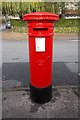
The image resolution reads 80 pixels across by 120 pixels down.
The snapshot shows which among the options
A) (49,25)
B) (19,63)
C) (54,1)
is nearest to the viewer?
(49,25)

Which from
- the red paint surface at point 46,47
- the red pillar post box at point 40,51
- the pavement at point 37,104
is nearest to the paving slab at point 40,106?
the pavement at point 37,104

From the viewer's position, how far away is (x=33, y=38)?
441cm

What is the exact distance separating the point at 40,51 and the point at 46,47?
5.2 inches

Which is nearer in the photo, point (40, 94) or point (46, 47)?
point (46, 47)

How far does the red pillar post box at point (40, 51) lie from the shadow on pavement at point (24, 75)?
1.28 meters

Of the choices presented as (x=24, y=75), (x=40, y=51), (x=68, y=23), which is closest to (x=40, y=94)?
(x=40, y=51)

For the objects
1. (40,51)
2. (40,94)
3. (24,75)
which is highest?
(40,51)

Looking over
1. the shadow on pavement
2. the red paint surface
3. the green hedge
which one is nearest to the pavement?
the shadow on pavement

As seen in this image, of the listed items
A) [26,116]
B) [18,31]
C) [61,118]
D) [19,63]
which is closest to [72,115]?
[61,118]

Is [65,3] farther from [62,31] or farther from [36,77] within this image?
[36,77]

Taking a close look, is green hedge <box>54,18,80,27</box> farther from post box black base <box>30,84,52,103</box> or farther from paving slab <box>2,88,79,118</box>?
post box black base <box>30,84,52,103</box>

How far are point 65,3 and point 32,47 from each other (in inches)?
963

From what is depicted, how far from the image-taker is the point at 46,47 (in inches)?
175

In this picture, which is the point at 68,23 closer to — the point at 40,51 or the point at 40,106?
the point at 40,51
